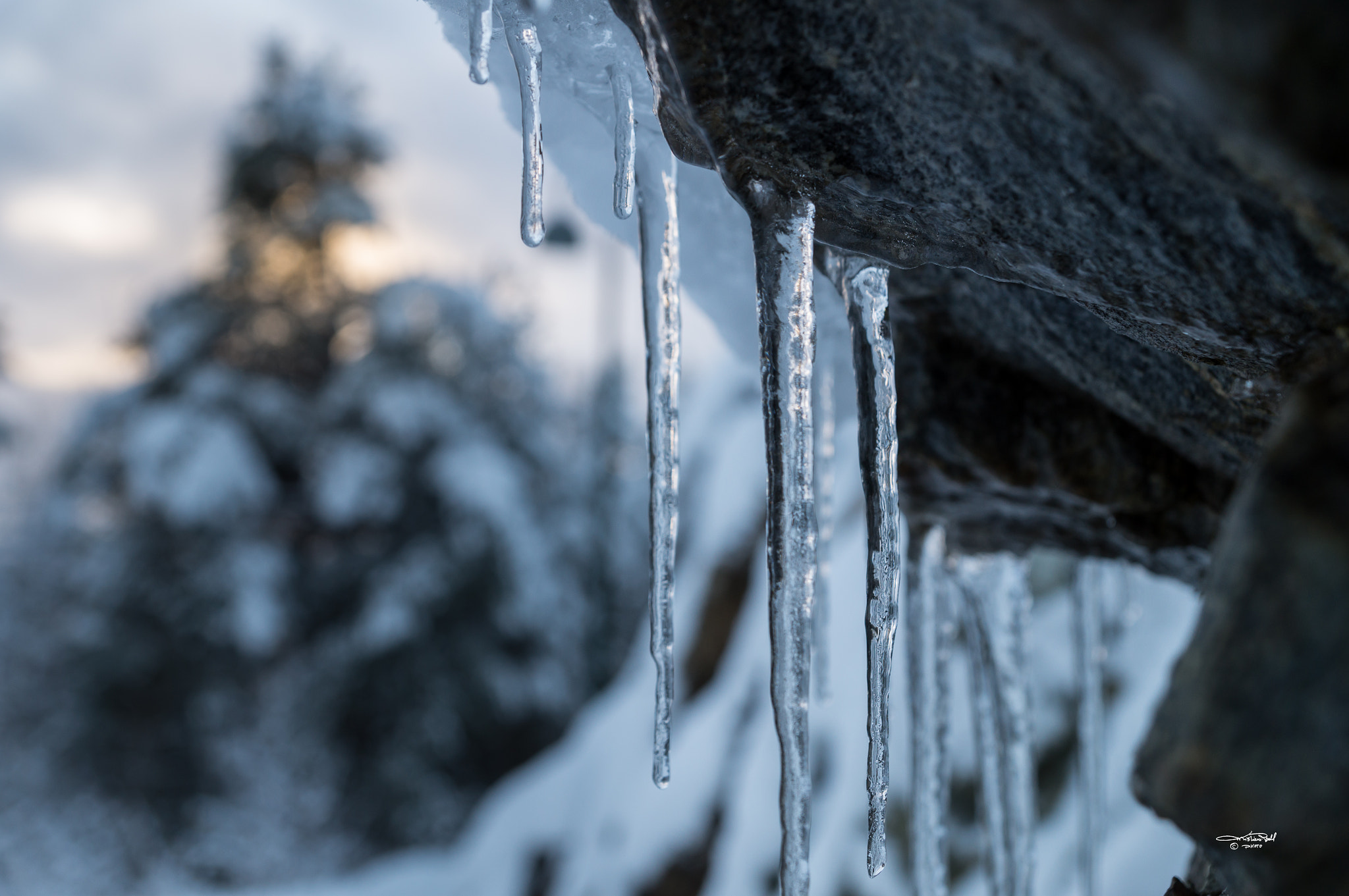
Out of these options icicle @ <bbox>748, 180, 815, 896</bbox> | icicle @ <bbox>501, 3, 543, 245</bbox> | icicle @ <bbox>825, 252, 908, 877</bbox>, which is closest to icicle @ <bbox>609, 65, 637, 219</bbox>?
icicle @ <bbox>501, 3, 543, 245</bbox>

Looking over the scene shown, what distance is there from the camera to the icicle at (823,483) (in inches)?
83.8

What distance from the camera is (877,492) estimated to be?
132 centimetres

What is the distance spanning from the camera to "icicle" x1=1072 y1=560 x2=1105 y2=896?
2389mm

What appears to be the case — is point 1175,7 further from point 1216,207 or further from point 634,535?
point 634,535

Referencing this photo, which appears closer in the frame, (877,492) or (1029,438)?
(877,492)

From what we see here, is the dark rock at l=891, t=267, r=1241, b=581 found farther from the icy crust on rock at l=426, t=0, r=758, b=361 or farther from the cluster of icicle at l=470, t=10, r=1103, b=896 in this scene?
the icy crust on rock at l=426, t=0, r=758, b=361

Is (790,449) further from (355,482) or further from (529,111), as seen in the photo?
(355,482)

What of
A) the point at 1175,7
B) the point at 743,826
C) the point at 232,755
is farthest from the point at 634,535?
the point at 1175,7

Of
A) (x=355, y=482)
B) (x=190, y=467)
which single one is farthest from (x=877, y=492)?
(x=190, y=467)

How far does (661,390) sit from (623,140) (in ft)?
1.62

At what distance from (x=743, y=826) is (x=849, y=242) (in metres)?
3.33

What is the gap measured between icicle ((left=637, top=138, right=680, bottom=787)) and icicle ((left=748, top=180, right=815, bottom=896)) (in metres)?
0.26

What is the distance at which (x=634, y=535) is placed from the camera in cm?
1279

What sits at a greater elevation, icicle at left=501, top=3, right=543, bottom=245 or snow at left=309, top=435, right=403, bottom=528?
icicle at left=501, top=3, right=543, bottom=245
